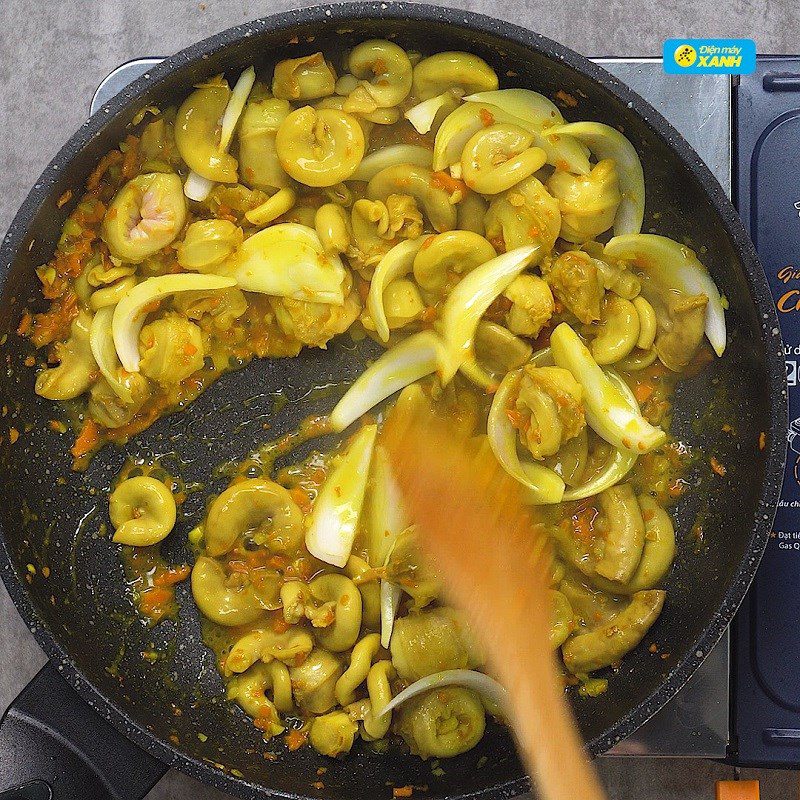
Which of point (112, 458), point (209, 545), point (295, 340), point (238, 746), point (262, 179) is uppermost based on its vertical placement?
point (262, 179)

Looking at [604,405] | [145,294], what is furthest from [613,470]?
[145,294]

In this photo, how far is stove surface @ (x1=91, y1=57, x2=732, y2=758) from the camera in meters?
1.57

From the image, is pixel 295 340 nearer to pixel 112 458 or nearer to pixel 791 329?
pixel 112 458

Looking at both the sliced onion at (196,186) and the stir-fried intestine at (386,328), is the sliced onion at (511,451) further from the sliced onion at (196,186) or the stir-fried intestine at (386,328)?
the sliced onion at (196,186)

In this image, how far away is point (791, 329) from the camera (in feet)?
5.13

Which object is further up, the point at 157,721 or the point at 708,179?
the point at 708,179

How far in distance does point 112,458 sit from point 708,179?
1163mm

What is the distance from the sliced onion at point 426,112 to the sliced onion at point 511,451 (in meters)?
0.46

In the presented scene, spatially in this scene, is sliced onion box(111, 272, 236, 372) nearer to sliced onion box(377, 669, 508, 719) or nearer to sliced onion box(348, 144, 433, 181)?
sliced onion box(348, 144, 433, 181)

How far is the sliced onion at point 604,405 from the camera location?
1541mm

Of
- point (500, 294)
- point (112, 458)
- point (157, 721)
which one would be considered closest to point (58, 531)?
point (112, 458)

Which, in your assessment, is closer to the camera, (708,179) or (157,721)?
(708,179)

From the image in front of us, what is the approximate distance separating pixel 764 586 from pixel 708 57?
38.3 inches

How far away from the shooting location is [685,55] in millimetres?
1632
